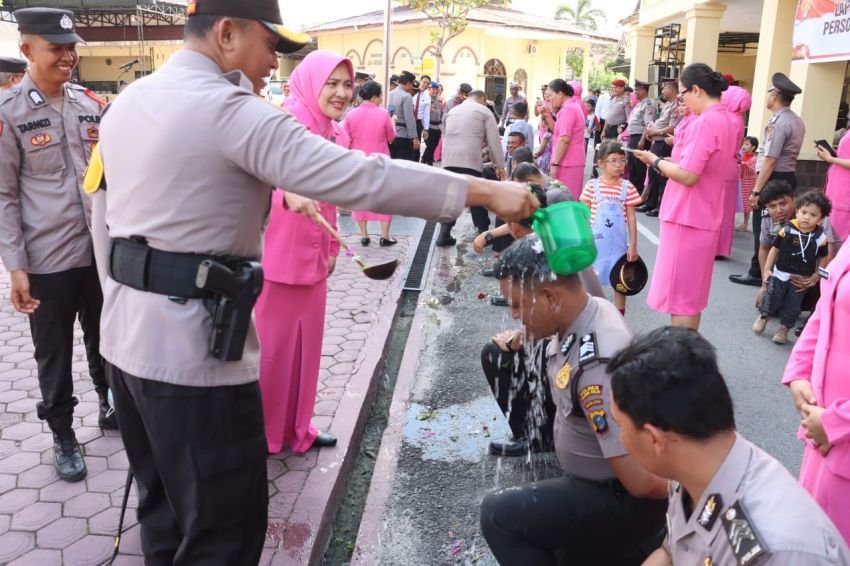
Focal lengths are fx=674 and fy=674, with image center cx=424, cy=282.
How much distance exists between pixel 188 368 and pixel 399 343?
3.86 metres

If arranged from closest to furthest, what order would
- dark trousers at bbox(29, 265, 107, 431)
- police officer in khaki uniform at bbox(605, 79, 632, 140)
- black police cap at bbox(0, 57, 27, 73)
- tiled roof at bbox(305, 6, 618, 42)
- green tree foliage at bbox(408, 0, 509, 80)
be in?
dark trousers at bbox(29, 265, 107, 431) → black police cap at bbox(0, 57, 27, 73) → police officer in khaki uniform at bbox(605, 79, 632, 140) → green tree foliage at bbox(408, 0, 509, 80) → tiled roof at bbox(305, 6, 618, 42)

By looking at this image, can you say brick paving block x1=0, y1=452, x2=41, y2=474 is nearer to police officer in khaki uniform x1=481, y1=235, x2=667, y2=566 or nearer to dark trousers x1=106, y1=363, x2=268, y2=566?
dark trousers x1=106, y1=363, x2=268, y2=566

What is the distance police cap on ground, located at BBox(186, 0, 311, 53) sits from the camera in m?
1.92

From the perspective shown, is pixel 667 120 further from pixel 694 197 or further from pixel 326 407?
pixel 326 407

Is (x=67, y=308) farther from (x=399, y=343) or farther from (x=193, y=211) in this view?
(x=399, y=343)

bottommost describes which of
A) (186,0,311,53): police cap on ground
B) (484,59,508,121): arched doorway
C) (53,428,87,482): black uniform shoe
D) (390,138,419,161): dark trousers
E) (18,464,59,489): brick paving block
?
(18,464,59,489): brick paving block

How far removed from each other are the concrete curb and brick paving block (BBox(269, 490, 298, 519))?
28 mm

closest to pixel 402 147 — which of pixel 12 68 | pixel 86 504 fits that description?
pixel 12 68

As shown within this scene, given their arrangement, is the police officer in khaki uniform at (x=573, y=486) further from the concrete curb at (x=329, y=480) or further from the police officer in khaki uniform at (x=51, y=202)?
the police officer in khaki uniform at (x=51, y=202)

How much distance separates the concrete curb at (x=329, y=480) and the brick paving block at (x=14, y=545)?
41.1 inches

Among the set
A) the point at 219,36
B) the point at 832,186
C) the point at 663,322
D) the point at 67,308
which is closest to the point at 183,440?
the point at 219,36

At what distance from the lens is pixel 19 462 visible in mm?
3482

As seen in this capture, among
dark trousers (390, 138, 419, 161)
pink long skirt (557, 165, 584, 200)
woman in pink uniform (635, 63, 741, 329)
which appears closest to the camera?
woman in pink uniform (635, 63, 741, 329)

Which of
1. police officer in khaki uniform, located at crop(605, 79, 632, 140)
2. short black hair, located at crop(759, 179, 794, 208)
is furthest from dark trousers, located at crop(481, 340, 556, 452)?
police officer in khaki uniform, located at crop(605, 79, 632, 140)
